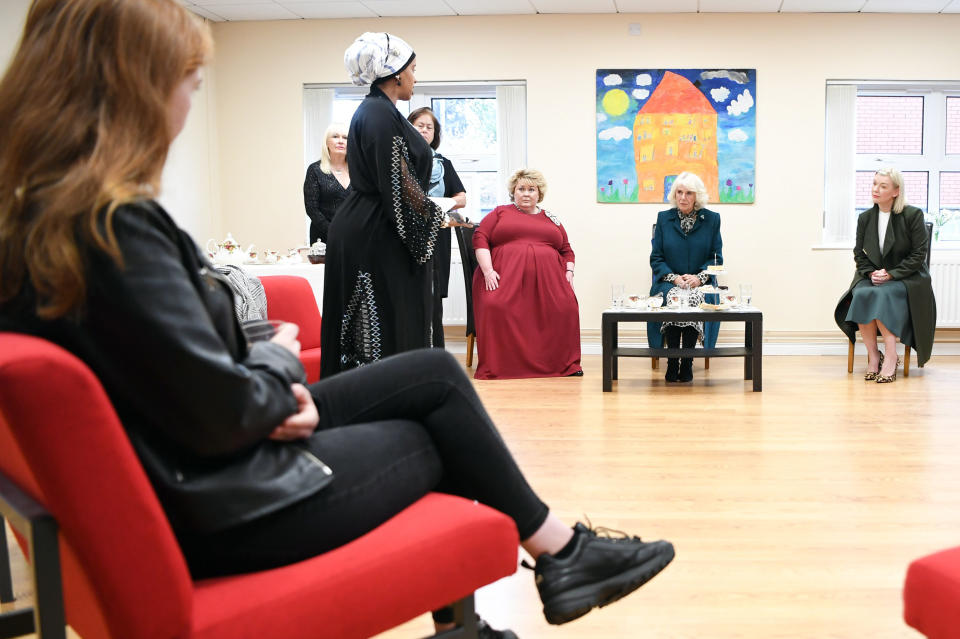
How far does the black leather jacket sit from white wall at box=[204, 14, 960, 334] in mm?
5885

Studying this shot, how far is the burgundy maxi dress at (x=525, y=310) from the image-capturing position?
5586 mm

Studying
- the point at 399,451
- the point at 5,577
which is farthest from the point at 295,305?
the point at 399,451

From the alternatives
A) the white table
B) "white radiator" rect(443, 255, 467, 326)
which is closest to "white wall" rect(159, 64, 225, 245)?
"white radiator" rect(443, 255, 467, 326)

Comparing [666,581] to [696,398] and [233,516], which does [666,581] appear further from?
[696,398]

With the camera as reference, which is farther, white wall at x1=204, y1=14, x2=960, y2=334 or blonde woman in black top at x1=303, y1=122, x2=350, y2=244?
white wall at x1=204, y1=14, x2=960, y2=334

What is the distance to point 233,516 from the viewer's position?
1121 millimetres

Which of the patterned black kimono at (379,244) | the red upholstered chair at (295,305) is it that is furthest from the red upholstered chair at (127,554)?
the red upholstered chair at (295,305)

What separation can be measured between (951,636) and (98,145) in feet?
4.08

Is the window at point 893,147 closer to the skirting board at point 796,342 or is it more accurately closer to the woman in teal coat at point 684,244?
the skirting board at point 796,342

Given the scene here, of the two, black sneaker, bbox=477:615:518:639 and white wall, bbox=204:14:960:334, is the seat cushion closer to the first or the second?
black sneaker, bbox=477:615:518:639

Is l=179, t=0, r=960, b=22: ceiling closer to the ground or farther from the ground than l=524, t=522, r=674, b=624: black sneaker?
farther from the ground

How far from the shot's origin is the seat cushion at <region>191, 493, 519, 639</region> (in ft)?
3.58

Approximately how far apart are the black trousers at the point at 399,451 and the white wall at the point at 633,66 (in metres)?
5.58

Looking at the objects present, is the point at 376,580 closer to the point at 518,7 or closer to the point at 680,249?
the point at 680,249
